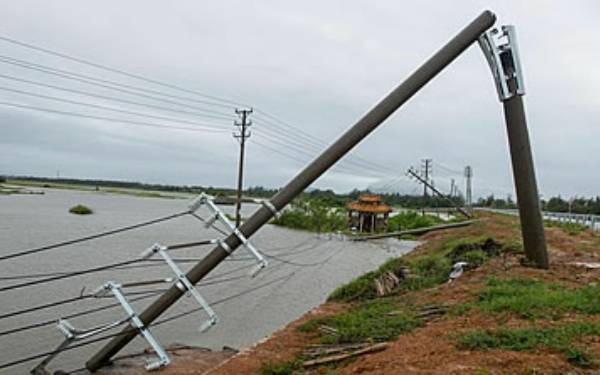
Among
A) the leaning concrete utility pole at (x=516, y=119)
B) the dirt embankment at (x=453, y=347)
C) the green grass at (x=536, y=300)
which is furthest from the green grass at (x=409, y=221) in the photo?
the green grass at (x=536, y=300)

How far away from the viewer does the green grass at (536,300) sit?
581 cm

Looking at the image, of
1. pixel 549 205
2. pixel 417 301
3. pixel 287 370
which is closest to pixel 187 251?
pixel 417 301

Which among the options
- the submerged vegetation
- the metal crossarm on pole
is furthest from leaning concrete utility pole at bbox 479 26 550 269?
the submerged vegetation

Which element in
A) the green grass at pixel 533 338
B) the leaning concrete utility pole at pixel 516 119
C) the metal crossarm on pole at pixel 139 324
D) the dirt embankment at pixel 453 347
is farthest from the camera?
the leaning concrete utility pole at pixel 516 119

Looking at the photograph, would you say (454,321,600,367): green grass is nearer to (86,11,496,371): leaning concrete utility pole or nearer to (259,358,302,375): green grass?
(259,358,302,375): green grass

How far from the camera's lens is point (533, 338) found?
477cm

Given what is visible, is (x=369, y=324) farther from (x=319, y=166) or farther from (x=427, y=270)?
(x=427, y=270)

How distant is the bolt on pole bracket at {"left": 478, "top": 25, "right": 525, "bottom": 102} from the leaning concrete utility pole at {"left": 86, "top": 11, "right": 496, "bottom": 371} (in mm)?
701

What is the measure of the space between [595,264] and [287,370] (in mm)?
6609

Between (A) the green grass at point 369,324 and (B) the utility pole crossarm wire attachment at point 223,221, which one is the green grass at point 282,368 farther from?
(B) the utility pole crossarm wire attachment at point 223,221

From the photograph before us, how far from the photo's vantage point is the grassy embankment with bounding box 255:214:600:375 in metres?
4.71

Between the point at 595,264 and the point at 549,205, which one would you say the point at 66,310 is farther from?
the point at 549,205

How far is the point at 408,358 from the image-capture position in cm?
479

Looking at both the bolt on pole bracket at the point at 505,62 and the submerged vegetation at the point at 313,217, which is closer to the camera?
the bolt on pole bracket at the point at 505,62
